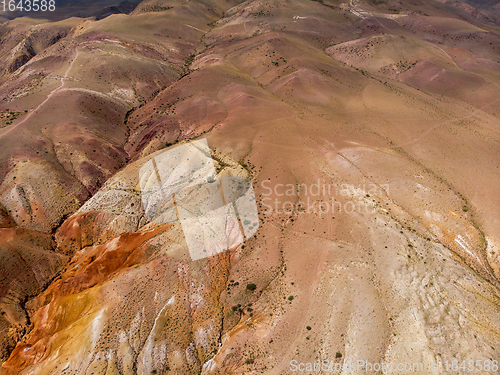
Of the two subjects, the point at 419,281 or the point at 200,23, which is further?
the point at 200,23

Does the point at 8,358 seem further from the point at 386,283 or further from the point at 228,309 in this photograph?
the point at 386,283

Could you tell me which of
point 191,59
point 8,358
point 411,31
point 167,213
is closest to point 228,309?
point 167,213

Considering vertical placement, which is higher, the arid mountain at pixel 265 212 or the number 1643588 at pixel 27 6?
the number 1643588 at pixel 27 6

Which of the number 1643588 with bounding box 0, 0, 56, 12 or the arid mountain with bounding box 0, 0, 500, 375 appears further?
the number 1643588 with bounding box 0, 0, 56, 12

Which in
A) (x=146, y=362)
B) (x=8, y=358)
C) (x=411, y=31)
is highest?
(x=411, y=31)

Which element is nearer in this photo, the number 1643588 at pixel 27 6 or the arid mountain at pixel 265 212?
the arid mountain at pixel 265 212

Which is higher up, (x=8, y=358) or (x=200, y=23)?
(x=200, y=23)

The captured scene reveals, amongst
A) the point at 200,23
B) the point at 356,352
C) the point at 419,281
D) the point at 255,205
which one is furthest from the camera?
the point at 200,23

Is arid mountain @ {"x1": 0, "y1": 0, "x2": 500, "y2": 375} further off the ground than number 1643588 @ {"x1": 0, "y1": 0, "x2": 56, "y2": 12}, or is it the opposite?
number 1643588 @ {"x1": 0, "y1": 0, "x2": 56, "y2": 12}
